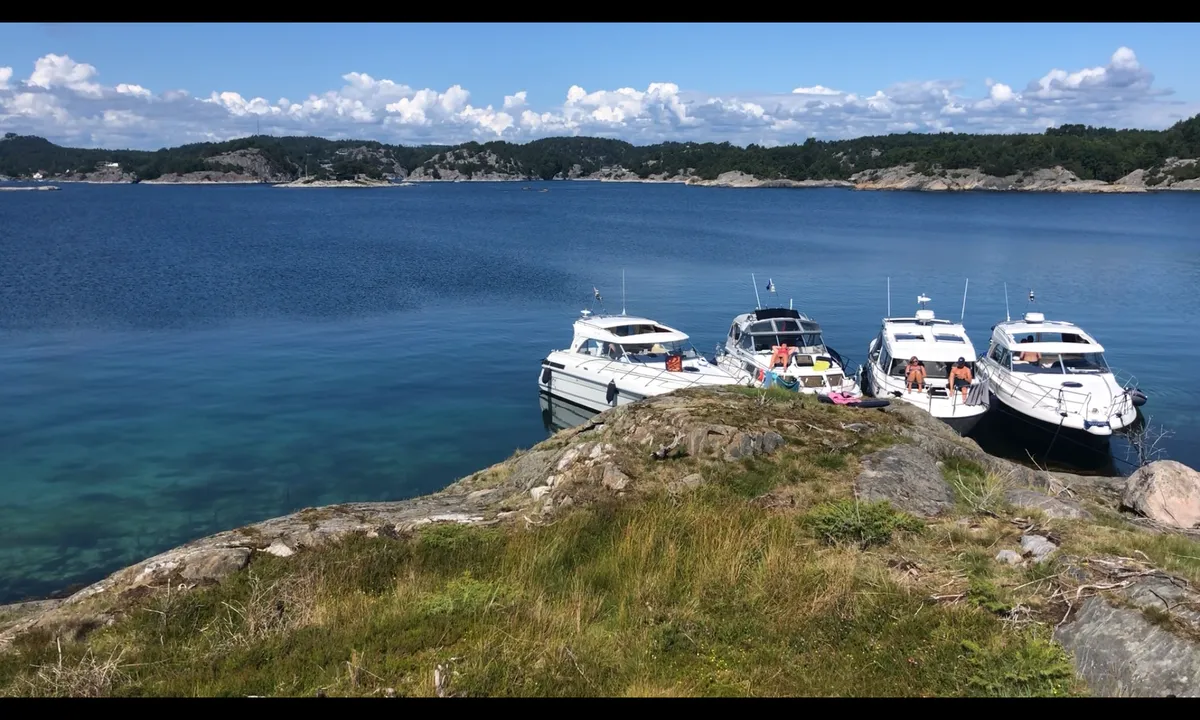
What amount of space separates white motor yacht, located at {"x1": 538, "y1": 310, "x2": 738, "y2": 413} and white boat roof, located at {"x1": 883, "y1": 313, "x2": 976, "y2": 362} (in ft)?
17.5

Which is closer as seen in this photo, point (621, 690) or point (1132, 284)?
point (621, 690)

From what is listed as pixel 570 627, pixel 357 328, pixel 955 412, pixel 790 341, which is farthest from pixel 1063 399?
pixel 357 328

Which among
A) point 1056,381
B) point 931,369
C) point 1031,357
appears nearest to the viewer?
point 1056,381

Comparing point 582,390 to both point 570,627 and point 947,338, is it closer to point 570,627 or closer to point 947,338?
point 947,338

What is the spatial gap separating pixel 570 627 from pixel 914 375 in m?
20.2

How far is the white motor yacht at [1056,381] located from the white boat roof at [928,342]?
88 cm

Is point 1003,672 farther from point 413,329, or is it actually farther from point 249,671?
point 413,329

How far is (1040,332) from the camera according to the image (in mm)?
26422

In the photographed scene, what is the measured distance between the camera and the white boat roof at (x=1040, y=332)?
986 inches

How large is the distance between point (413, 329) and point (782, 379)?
796 inches

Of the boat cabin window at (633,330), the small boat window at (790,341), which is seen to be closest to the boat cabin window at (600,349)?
the boat cabin window at (633,330)

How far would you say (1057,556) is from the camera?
7930 mm

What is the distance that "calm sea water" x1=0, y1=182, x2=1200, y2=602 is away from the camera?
1981 cm
